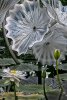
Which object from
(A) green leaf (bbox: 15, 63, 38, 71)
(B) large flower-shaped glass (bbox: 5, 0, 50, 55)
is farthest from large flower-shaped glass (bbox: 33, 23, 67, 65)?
(A) green leaf (bbox: 15, 63, 38, 71)

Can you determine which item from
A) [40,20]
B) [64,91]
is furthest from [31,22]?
[64,91]

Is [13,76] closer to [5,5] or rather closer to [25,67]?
[5,5]

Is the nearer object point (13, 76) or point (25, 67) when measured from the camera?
point (13, 76)

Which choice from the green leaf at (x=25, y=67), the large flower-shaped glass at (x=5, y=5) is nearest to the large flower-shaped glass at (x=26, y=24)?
the large flower-shaped glass at (x=5, y=5)

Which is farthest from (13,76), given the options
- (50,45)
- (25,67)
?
(25,67)

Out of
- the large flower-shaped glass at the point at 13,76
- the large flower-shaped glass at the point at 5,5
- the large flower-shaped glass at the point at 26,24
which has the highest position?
the large flower-shaped glass at the point at 5,5

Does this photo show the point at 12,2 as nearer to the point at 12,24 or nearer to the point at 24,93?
the point at 12,24

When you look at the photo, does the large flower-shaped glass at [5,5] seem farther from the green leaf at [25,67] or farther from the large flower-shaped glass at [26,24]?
the green leaf at [25,67]
